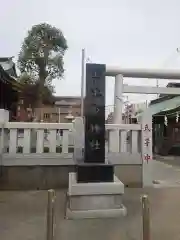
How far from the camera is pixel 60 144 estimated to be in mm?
9883

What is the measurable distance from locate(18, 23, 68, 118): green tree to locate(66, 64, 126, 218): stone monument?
1552 cm

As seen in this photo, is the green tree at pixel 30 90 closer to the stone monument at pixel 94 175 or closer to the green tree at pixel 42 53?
the green tree at pixel 42 53

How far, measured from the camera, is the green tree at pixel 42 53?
862 inches

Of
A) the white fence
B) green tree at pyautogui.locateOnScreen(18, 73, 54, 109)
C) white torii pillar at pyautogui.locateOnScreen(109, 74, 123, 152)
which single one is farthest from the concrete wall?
green tree at pyautogui.locateOnScreen(18, 73, 54, 109)

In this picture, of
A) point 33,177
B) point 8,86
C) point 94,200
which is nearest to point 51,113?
point 8,86

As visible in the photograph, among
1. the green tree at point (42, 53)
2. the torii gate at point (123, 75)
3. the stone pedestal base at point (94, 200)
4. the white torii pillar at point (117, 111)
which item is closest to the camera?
the stone pedestal base at point (94, 200)

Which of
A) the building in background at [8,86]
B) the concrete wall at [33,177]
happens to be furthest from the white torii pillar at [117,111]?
the building in background at [8,86]

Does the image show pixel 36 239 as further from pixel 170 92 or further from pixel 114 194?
pixel 170 92

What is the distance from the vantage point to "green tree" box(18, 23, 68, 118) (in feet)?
71.8

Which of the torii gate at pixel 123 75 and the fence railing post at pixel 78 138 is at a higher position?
the torii gate at pixel 123 75

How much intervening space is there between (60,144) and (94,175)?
11.8 ft

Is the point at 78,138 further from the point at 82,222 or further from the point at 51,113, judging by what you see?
the point at 51,113

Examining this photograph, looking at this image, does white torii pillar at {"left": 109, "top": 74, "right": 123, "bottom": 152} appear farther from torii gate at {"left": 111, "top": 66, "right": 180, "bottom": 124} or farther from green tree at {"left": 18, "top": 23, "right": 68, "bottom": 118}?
green tree at {"left": 18, "top": 23, "right": 68, "bottom": 118}

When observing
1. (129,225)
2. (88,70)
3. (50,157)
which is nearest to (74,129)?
(50,157)
